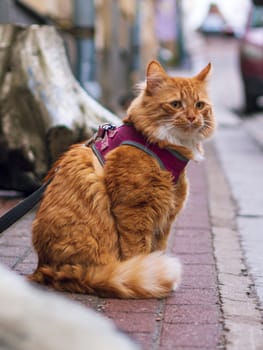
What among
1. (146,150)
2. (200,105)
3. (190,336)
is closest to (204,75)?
(200,105)

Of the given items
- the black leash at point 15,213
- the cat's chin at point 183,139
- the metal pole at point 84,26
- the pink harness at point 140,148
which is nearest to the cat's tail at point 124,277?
the black leash at point 15,213

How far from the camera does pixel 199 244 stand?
4.93m

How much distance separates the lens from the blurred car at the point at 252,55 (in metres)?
13.4

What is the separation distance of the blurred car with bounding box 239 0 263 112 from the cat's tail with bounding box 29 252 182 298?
388 inches

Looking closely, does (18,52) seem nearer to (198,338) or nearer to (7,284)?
(198,338)

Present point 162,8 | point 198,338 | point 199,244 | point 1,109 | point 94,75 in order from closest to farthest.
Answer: point 198,338, point 199,244, point 1,109, point 94,75, point 162,8

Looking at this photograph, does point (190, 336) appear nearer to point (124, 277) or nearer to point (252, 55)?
point (124, 277)

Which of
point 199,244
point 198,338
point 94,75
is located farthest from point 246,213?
point 94,75

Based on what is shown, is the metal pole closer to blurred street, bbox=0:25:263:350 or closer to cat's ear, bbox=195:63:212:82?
blurred street, bbox=0:25:263:350

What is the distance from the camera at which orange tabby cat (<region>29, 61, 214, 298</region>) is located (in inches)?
144

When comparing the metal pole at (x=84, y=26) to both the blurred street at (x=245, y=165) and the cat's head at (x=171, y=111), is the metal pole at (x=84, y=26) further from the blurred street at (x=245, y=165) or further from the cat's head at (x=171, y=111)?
the cat's head at (x=171, y=111)

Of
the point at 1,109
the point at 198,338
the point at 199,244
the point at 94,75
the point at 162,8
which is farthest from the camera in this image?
the point at 162,8

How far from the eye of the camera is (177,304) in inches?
145

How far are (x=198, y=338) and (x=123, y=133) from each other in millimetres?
1077
